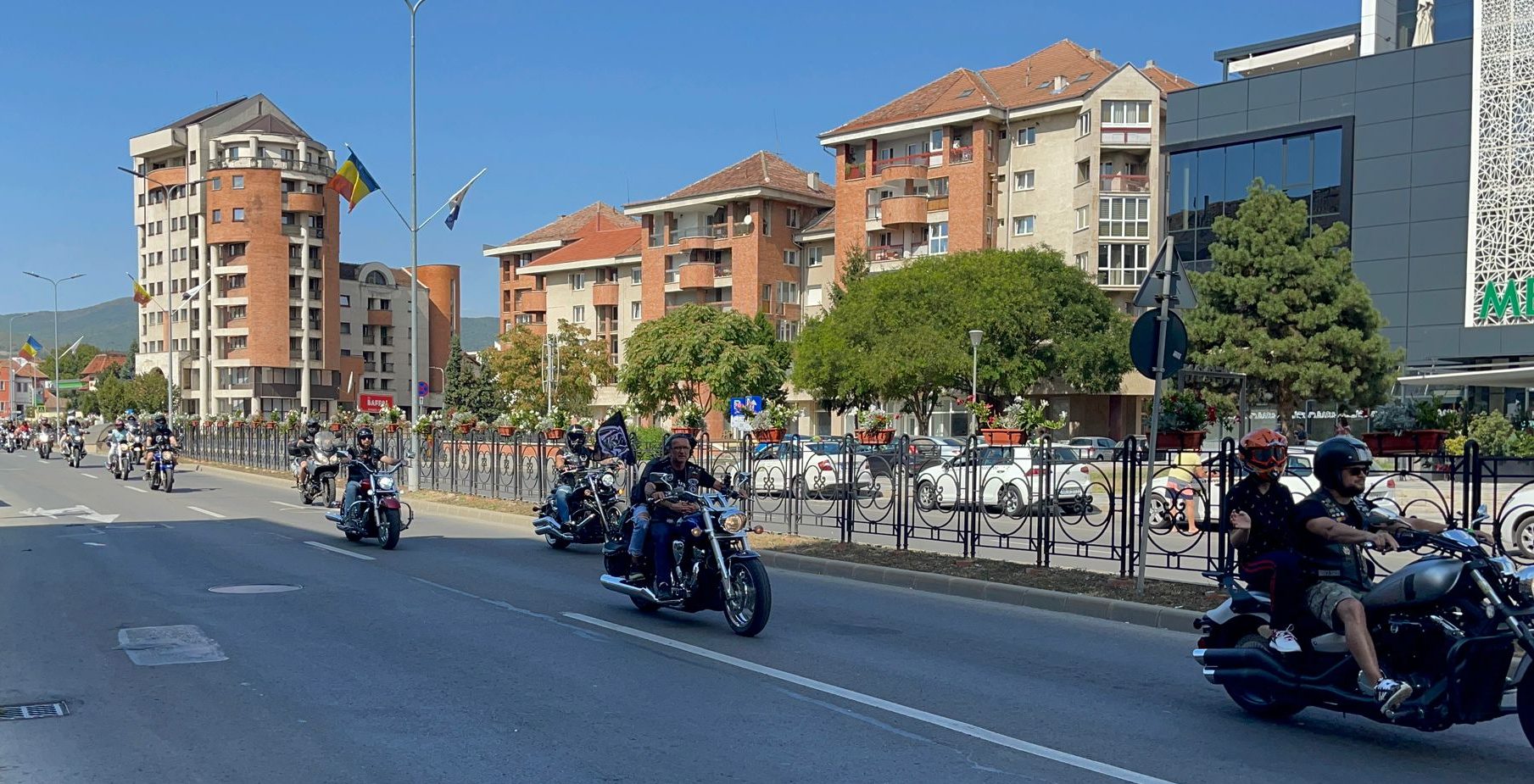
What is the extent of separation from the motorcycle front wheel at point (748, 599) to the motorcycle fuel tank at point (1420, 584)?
14.7 ft

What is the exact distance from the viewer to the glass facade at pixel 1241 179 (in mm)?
53562

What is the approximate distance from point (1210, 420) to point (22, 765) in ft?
88.2

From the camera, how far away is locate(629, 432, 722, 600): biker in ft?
34.1

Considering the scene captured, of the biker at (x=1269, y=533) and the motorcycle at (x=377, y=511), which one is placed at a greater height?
the biker at (x=1269, y=533)

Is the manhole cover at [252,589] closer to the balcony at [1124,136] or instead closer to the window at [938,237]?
the balcony at [1124,136]

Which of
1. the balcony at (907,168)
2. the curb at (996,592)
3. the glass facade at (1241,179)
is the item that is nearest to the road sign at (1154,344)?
the curb at (996,592)

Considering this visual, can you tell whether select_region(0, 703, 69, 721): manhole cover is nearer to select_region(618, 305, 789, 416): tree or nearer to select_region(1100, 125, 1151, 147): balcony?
select_region(618, 305, 789, 416): tree

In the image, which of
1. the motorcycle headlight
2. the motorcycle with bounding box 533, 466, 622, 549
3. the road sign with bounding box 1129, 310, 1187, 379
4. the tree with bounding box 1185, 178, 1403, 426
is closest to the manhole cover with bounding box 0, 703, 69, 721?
the motorcycle headlight

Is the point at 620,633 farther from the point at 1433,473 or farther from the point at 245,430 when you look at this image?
the point at 245,430

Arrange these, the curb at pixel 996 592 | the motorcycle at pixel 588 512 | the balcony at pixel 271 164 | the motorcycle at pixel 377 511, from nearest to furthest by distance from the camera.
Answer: the curb at pixel 996 592 < the motorcycle at pixel 588 512 < the motorcycle at pixel 377 511 < the balcony at pixel 271 164

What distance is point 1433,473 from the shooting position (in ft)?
47.7

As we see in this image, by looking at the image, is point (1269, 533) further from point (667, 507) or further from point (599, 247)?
point (599, 247)

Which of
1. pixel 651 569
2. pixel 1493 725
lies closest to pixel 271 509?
pixel 651 569

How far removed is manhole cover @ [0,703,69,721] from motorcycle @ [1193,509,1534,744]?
6819 mm
